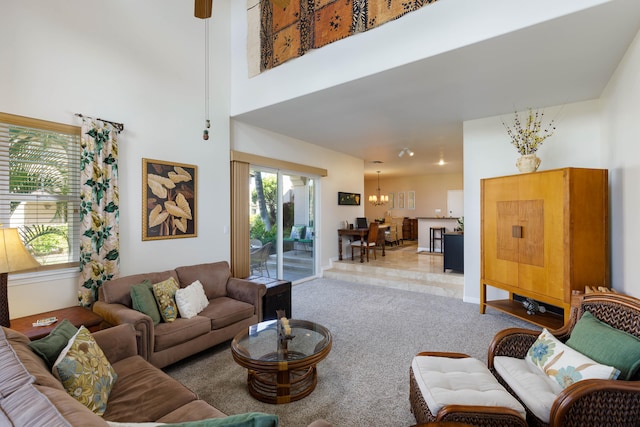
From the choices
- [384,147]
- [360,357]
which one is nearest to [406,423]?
[360,357]

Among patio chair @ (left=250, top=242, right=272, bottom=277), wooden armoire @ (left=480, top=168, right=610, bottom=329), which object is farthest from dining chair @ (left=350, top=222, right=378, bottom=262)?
wooden armoire @ (left=480, top=168, right=610, bottom=329)

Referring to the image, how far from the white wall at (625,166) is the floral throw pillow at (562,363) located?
146cm

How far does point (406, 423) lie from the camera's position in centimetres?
203

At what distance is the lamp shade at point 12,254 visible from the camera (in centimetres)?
199

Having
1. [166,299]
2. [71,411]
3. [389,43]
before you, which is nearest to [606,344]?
[71,411]

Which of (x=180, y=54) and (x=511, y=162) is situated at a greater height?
(x=180, y=54)

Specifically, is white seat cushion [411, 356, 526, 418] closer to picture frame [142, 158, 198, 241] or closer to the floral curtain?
the floral curtain

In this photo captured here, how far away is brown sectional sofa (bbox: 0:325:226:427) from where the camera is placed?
0.87 meters

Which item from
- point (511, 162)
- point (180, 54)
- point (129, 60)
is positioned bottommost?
point (511, 162)

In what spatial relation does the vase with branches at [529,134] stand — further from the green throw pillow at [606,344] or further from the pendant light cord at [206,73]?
the pendant light cord at [206,73]

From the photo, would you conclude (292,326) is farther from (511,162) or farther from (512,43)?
(511,162)

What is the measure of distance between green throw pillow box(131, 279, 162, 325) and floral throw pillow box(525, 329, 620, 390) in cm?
302

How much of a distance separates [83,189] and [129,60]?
156 cm

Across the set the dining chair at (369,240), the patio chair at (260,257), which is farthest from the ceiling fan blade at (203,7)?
the dining chair at (369,240)
